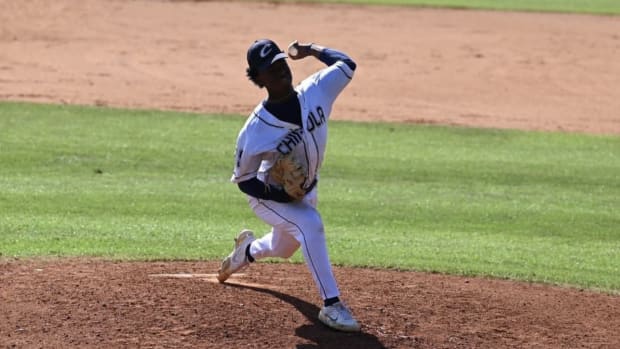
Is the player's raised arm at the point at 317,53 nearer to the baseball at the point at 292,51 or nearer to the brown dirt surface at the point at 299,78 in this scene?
the baseball at the point at 292,51

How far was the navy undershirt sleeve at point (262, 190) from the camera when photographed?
23.7ft

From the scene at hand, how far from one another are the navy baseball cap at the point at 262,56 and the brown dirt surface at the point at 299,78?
166 cm

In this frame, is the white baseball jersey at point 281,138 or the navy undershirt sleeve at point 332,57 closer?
the white baseball jersey at point 281,138

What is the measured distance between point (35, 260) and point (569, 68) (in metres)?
15.7

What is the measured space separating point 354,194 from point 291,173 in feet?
18.2

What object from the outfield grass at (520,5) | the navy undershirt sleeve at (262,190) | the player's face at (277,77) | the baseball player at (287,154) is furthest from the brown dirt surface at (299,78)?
the player's face at (277,77)

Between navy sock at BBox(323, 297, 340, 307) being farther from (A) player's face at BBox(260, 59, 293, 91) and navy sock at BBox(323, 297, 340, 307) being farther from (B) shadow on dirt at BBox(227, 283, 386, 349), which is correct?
(A) player's face at BBox(260, 59, 293, 91)

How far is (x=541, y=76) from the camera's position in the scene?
2191 centimetres

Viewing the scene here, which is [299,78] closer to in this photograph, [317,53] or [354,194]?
[354,194]

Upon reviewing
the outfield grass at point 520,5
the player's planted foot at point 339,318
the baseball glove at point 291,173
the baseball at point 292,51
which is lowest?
the player's planted foot at point 339,318

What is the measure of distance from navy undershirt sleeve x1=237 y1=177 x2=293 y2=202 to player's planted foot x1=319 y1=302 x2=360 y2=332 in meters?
0.76

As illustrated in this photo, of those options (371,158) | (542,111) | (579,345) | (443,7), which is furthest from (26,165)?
(443,7)

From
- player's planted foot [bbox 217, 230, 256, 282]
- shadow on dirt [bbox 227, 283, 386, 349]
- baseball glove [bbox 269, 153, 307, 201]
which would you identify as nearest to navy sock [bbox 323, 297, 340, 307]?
shadow on dirt [bbox 227, 283, 386, 349]

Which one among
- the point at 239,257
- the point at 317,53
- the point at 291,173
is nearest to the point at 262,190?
the point at 291,173
